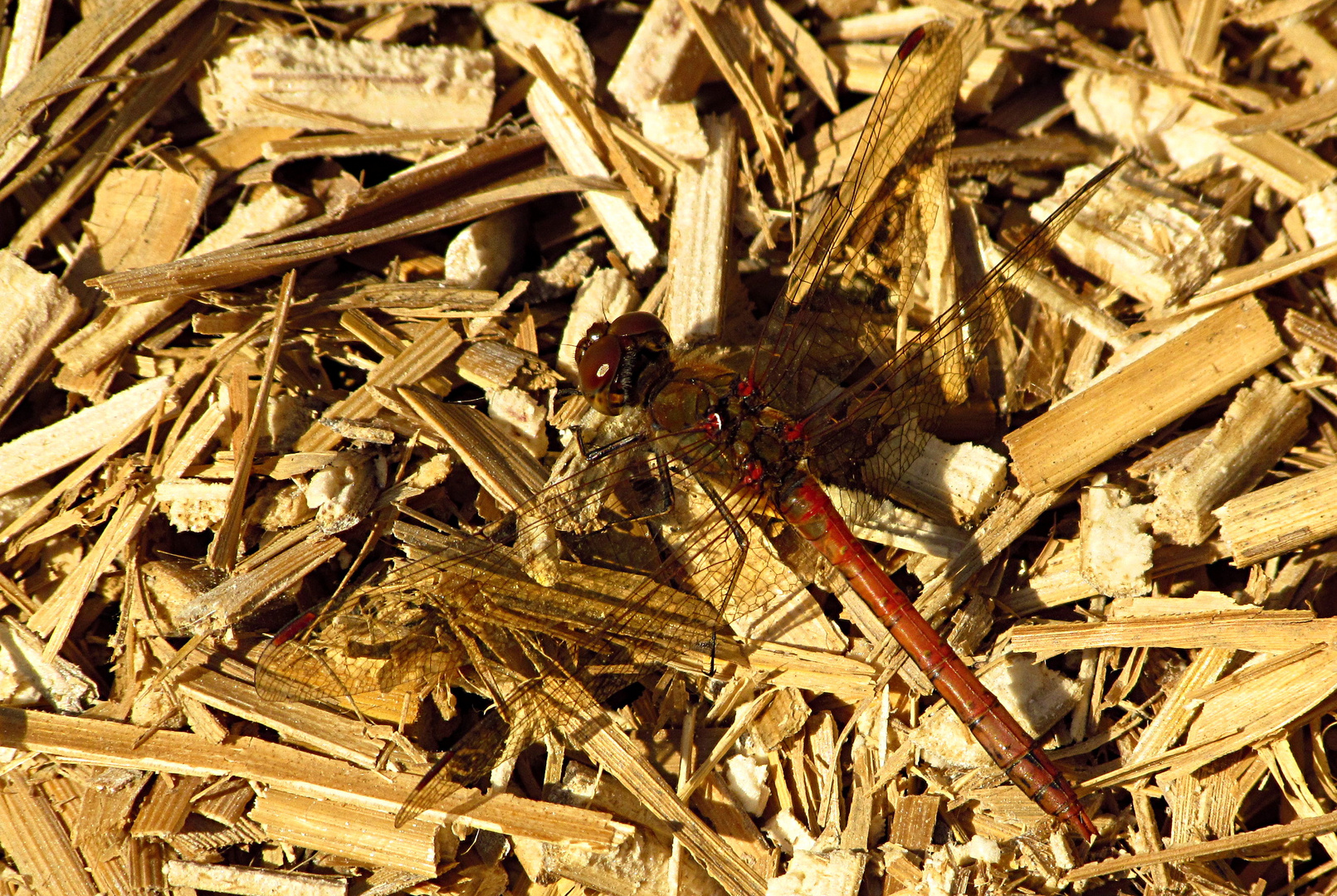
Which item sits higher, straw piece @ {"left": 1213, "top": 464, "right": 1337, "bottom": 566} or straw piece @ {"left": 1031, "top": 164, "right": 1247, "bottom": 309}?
straw piece @ {"left": 1031, "top": 164, "right": 1247, "bottom": 309}

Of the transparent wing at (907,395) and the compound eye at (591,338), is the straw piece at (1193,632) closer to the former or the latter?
the transparent wing at (907,395)

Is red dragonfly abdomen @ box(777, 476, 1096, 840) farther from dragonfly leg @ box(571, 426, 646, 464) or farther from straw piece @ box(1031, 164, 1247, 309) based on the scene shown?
straw piece @ box(1031, 164, 1247, 309)

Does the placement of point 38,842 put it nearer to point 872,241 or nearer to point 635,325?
point 635,325

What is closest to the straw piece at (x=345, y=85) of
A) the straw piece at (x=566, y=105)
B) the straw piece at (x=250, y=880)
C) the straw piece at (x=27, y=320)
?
the straw piece at (x=566, y=105)

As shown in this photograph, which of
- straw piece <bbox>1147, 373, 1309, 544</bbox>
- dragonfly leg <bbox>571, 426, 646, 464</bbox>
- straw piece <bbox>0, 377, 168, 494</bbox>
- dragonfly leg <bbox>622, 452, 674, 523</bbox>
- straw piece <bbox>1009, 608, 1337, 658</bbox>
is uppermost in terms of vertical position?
straw piece <bbox>0, 377, 168, 494</bbox>

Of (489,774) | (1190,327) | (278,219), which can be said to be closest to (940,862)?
(489,774)

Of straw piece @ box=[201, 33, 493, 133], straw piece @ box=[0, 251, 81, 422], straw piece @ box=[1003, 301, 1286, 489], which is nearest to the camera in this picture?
straw piece @ box=[1003, 301, 1286, 489]

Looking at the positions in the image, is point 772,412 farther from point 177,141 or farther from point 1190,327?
point 177,141

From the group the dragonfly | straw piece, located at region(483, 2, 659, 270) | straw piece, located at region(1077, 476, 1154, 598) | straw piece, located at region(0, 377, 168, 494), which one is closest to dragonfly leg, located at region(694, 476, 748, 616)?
the dragonfly

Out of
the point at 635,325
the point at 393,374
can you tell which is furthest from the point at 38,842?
the point at 635,325
